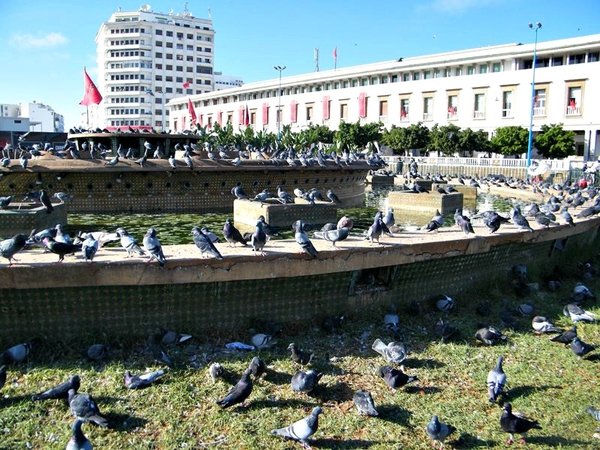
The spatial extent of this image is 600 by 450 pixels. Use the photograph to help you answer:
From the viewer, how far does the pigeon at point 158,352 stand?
6211mm

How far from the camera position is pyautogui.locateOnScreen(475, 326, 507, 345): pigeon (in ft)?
24.4

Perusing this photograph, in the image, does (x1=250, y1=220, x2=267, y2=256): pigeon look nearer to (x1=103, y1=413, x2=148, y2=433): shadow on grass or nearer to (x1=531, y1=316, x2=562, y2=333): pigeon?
(x1=103, y1=413, x2=148, y2=433): shadow on grass

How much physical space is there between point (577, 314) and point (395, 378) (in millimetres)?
4198

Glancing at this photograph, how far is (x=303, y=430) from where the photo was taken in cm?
511

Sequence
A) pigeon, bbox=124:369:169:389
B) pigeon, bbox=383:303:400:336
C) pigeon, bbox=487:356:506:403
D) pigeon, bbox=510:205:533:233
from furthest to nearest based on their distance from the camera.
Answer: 1. pigeon, bbox=510:205:533:233
2. pigeon, bbox=383:303:400:336
3. pigeon, bbox=487:356:506:403
4. pigeon, bbox=124:369:169:389

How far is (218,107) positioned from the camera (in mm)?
75188

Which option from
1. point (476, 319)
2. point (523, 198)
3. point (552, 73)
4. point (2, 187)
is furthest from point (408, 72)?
point (476, 319)

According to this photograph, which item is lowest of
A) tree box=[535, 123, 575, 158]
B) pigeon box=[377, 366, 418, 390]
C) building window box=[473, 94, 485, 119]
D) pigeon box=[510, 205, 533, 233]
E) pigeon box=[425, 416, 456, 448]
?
pigeon box=[425, 416, 456, 448]

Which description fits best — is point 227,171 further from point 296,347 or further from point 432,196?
point 296,347

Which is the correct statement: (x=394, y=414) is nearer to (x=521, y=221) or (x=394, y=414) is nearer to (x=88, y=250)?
(x=88, y=250)

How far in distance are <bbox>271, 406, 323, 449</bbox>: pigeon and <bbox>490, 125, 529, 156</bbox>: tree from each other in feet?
120

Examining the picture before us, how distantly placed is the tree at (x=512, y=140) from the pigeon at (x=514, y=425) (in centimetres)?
3564

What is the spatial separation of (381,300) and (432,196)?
9888 mm

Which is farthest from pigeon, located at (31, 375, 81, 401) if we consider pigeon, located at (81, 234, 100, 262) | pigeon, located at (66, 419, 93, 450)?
pigeon, located at (81, 234, 100, 262)
